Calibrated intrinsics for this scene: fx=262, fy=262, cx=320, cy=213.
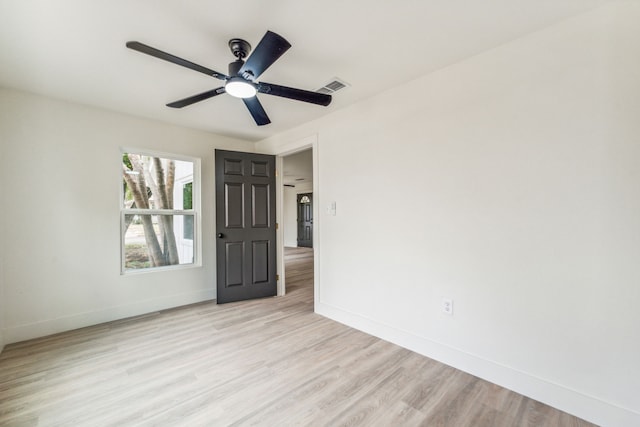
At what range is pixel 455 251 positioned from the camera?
2.11 meters

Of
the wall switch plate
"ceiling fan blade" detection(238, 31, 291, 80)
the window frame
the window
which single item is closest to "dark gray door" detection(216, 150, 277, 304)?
the window frame

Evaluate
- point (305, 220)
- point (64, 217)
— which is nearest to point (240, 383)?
point (64, 217)

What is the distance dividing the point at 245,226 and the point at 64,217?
75.0 inches

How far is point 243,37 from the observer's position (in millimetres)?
1785

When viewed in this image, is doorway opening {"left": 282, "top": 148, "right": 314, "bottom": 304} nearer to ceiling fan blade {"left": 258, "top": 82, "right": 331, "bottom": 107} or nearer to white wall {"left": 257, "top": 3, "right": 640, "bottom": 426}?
white wall {"left": 257, "top": 3, "right": 640, "bottom": 426}

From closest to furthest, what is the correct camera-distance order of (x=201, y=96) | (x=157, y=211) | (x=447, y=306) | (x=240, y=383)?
(x=240, y=383) → (x=201, y=96) → (x=447, y=306) → (x=157, y=211)

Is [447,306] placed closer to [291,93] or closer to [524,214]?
[524,214]

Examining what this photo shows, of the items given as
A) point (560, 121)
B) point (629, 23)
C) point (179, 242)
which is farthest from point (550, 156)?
point (179, 242)

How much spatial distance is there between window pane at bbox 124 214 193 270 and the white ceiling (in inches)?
60.3

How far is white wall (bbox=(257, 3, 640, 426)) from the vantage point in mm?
1498

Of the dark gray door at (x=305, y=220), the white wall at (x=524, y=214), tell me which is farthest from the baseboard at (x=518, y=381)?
the dark gray door at (x=305, y=220)

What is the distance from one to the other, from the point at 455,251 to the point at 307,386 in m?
1.52

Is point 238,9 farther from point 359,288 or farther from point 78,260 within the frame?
point 78,260

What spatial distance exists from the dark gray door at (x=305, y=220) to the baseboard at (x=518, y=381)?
743cm
